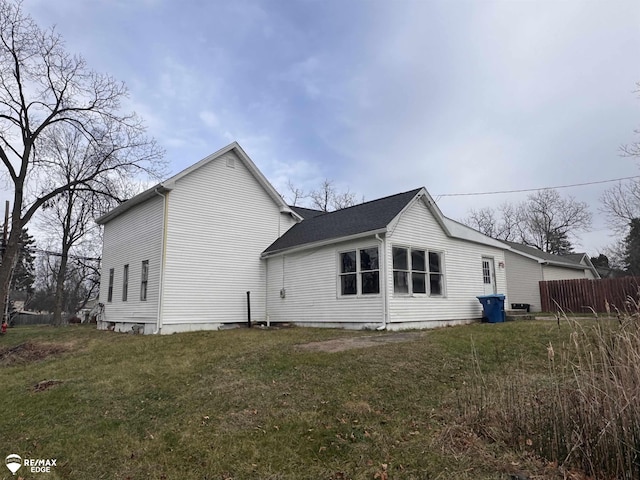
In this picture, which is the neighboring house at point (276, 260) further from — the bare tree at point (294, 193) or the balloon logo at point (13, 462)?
the bare tree at point (294, 193)

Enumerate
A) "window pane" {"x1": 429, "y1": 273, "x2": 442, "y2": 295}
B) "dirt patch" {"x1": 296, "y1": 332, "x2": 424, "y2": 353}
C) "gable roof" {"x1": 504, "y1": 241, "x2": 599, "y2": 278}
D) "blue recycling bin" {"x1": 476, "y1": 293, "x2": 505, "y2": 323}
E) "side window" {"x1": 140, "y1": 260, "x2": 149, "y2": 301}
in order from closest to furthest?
1. "dirt patch" {"x1": 296, "y1": 332, "x2": 424, "y2": 353}
2. "window pane" {"x1": 429, "y1": 273, "x2": 442, "y2": 295}
3. "blue recycling bin" {"x1": 476, "y1": 293, "x2": 505, "y2": 323}
4. "side window" {"x1": 140, "y1": 260, "x2": 149, "y2": 301}
5. "gable roof" {"x1": 504, "y1": 241, "x2": 599, "y2": 278}

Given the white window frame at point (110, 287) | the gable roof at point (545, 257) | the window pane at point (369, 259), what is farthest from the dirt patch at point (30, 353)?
the gable roof at point (545, 257)

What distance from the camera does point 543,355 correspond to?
326 inches

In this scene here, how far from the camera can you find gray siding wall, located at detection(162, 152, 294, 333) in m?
14.0

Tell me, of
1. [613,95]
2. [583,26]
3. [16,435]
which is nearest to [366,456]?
[16,435]

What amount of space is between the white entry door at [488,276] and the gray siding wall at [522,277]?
8822mm

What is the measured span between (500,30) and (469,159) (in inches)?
407

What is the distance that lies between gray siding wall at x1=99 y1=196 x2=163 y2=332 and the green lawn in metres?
4.76

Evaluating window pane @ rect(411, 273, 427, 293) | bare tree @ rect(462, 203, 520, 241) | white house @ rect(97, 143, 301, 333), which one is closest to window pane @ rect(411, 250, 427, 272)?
window pane @ rect(411, 273, 427, 293)

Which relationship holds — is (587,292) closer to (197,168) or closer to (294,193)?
(197,168)

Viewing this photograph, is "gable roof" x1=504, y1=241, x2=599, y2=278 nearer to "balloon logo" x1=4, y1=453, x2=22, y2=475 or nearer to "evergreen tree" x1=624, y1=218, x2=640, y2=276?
"evergreen tree" x1=624, y1=218, x2=640, y2=276

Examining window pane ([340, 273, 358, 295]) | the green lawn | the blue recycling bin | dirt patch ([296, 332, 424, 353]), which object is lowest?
the green lawn

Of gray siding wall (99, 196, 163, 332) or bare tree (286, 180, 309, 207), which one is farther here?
bare tree (286, 180, 309, 207)

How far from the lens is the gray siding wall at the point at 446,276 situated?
12.4 m
